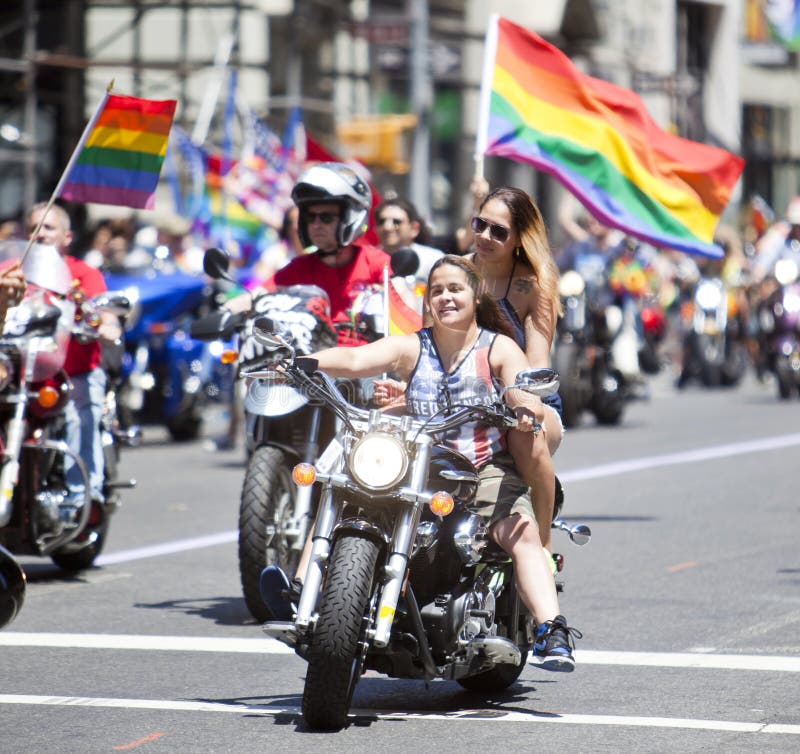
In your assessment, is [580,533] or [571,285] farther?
[571,285]

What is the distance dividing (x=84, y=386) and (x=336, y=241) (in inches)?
66.3

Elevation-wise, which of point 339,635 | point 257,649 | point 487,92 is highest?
point 487,92

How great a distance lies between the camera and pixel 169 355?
1725cm

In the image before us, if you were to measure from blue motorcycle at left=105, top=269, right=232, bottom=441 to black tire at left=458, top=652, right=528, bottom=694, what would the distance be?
978 cm

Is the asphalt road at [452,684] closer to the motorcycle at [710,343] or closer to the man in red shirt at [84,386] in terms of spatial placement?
the man in red shirt at [84,386]

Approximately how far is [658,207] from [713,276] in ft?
54.8

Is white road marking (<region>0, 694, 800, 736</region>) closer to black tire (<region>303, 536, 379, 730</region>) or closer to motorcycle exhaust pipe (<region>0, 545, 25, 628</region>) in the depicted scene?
black tire (<region>303, 536, 379, 730</region>)

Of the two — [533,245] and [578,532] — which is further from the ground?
[533,245]

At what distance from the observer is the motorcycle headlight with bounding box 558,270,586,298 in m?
18.0

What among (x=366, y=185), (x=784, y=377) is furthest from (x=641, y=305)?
(x=366, y=185)

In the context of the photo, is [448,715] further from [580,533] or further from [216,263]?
[216,263]

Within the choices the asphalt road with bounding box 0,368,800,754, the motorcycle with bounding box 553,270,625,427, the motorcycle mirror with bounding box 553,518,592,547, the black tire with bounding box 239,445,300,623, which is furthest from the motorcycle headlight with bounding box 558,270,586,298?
the motorcycle mirror with bounding box 553,518,592,547

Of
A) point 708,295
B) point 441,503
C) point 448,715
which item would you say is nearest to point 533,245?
point 441,503

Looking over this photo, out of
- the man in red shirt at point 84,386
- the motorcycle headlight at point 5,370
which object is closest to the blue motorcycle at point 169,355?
the man in red shirt at point 84,386
